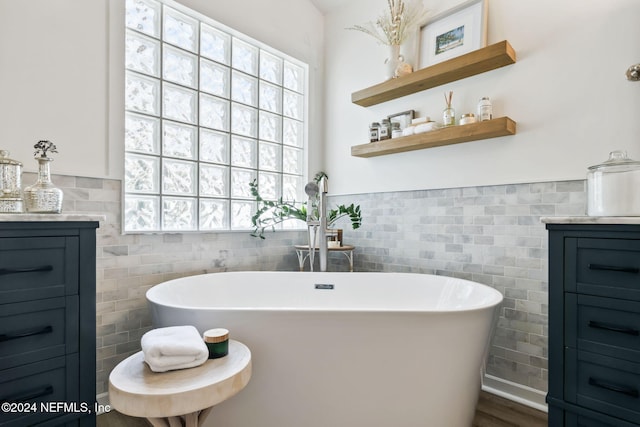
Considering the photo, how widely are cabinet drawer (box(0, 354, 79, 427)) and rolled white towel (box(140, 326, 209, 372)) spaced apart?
33 centimetres

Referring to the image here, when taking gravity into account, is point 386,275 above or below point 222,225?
below

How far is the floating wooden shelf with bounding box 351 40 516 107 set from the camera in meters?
1.98

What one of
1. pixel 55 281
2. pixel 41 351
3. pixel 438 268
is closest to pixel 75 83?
pixel 55 281

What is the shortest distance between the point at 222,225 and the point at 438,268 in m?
1.71

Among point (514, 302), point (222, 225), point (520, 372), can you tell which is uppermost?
point (222, 225)

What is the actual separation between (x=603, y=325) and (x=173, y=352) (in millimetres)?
1527

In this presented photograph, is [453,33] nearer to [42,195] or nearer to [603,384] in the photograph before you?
[603,384]

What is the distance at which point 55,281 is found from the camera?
1.17 meters

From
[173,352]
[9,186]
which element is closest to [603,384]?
[173,352]

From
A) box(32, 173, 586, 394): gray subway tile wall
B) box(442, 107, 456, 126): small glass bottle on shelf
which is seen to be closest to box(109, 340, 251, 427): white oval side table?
box(32, 173, 586, 394): gray subway tile wall

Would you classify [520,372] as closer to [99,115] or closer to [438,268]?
[438,268]

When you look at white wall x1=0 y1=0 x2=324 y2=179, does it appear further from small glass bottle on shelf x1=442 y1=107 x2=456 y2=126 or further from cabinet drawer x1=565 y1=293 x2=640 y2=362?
cabinet drawer x1=565 y1=293 x2=640 y2=362

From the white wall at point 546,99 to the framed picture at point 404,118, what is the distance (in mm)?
61

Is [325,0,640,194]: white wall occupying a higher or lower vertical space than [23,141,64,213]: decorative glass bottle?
higher
